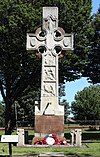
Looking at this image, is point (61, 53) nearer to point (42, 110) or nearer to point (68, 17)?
point (42, 110)

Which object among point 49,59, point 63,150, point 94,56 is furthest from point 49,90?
point 94,56

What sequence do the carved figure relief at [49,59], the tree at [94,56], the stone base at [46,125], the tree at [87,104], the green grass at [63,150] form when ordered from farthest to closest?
the tree at [87,104] → the tree at [94,56] → the carved figure relief at [49,59] → the stone base at [46,125] → the green grass at [63,150]

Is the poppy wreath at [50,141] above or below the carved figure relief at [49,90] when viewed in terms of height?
below

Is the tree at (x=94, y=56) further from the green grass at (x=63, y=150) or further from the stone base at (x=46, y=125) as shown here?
the green grass at (x=63, y=150)

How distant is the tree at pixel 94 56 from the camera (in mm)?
32438

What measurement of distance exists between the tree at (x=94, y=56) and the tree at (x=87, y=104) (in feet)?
158

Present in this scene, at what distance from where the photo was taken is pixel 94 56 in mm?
32906

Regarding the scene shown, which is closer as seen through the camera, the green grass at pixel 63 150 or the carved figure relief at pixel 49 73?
the green grass at pixel 63 150

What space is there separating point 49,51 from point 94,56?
43.3 ft

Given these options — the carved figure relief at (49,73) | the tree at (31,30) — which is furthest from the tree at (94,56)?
the carved figure relief at (49,73)

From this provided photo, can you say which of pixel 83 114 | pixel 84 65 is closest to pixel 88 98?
pixel 83 114

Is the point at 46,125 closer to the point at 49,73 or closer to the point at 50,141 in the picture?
the point at 50,141

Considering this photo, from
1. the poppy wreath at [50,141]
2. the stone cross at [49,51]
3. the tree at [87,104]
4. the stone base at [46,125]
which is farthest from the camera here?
the tree at [87,104]

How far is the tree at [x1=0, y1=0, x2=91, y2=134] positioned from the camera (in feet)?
97.4
